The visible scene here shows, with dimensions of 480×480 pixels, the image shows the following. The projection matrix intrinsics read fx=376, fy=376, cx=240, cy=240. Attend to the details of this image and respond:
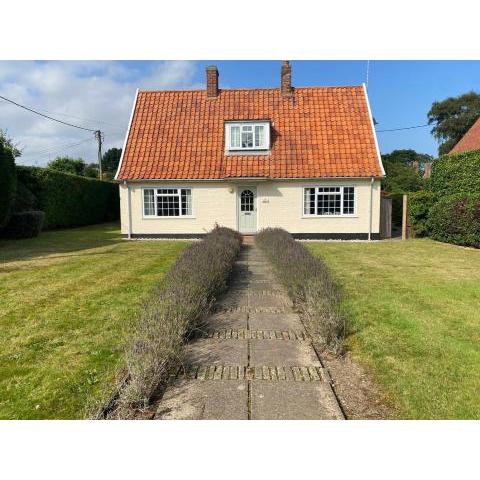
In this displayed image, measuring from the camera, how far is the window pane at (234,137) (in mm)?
18906

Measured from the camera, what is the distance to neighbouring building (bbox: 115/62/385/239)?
18.2 m

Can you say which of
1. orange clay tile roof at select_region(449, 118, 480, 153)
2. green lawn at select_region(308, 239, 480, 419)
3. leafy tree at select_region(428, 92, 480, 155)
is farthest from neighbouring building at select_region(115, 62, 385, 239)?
leafy tree at select_region(428, 92, 480, 155)

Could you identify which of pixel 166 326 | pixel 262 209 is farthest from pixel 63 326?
pixel 262 209

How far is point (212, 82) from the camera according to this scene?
2070 cm

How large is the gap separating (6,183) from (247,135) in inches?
426

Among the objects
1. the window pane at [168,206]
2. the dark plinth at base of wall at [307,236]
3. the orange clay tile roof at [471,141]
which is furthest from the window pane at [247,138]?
the orange clay tile roof at [471,141]

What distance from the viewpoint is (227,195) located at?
61.3 feet

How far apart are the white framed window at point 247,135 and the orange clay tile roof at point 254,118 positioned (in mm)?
460

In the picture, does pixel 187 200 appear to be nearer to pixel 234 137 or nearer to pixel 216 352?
pixel 234 137

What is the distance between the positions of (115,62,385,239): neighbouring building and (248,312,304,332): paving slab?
1253 cm

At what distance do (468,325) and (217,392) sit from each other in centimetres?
413

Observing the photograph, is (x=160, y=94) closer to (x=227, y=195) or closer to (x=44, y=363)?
(x=227, y=195)

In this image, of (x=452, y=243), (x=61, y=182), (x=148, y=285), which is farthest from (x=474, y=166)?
(x=61, y=182)

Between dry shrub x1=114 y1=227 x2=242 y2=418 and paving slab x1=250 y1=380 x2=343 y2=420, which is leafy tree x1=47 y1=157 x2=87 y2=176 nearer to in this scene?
dry shrub x1=114 y1=227 x2=242 y2=418
